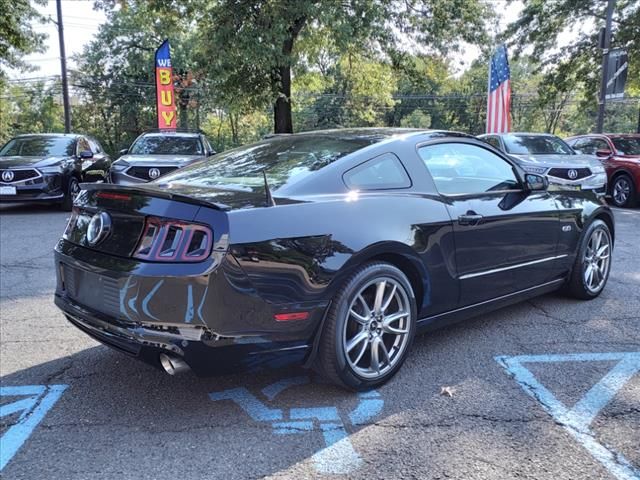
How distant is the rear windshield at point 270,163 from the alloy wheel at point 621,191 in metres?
10.3

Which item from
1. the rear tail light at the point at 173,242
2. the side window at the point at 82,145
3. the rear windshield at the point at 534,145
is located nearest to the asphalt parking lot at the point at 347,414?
the rear tail light at the point at 173,242

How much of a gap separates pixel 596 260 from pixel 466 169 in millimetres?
1797

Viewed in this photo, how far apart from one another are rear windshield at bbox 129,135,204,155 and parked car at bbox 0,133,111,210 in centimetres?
128

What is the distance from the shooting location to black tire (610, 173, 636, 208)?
1154 cm

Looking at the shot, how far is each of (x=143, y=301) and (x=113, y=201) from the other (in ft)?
2.02

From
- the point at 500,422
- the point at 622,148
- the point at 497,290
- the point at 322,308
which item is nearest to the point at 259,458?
the point at 322,308

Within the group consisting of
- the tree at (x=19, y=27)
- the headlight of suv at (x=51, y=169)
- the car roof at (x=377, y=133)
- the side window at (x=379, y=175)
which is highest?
the tree at (x=19, y=27)

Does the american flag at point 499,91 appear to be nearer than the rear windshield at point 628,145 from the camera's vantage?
No

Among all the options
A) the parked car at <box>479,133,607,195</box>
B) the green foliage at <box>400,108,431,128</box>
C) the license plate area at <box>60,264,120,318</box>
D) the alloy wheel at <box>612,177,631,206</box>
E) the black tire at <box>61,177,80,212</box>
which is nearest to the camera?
the license plate area at <box>60,264,120,318</box>

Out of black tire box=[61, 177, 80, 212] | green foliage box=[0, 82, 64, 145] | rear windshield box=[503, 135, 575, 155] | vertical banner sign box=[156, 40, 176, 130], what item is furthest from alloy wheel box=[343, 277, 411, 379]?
green foliage box=[0, 82, 64, 145]

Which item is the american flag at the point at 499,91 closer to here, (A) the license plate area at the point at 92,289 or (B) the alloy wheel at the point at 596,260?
(B) the alloy wheel at the point at 596,260

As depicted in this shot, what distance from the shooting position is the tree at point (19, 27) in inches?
607

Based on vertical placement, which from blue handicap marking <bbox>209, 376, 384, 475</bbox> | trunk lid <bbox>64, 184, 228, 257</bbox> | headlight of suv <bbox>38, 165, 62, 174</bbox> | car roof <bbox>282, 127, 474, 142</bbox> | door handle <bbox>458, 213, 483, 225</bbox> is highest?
car roof <bbox>282, 127, 474, 142</bbox>

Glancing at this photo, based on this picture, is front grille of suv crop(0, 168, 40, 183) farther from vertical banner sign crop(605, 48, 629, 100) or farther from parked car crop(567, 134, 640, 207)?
vertical banner sign crop(605, 48, 629, 100)
